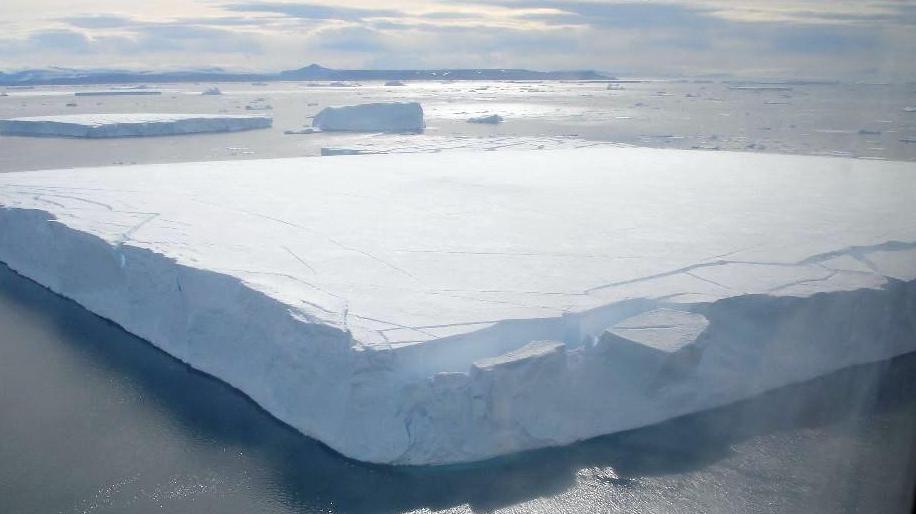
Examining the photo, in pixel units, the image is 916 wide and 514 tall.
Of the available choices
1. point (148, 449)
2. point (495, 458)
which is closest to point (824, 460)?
point (495, 458)

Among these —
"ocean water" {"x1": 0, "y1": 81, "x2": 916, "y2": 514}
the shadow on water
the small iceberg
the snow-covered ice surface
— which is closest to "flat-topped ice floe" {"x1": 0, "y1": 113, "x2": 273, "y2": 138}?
the snow-covered ice surface

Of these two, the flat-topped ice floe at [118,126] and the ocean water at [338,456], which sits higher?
the flat-topped ice floe at [118,126]

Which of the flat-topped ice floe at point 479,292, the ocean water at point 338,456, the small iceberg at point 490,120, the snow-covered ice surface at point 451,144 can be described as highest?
the small iceberg at point 490,120

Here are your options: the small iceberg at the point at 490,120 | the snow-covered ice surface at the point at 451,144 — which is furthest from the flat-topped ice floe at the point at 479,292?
the small iceberg at the point at 490,120

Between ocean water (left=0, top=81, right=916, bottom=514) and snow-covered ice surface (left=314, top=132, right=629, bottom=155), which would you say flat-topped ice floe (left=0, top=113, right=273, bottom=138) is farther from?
ocean water (left=0, top=81, right=916, bottom=514)

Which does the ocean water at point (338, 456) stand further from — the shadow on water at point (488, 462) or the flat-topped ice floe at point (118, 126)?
the flat-topped ice floe at point (118, 126)

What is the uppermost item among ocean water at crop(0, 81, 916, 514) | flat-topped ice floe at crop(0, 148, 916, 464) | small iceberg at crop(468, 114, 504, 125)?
→ small iceberg at crop(468, 114, 504, 125)
